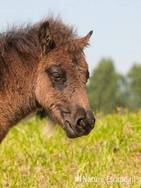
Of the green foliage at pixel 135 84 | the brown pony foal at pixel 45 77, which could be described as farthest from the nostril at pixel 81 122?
the green foliage at pixel 135 84

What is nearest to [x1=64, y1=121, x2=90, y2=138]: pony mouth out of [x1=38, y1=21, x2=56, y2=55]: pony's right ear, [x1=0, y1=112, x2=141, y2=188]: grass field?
[x1=0, y1=112, x2=141, y2=188]: grass field

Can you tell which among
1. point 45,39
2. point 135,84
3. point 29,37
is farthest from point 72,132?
point 135,84

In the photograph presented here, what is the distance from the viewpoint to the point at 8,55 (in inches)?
301

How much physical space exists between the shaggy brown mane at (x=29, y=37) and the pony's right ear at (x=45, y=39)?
0.07 m

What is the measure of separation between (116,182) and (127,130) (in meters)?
3.04

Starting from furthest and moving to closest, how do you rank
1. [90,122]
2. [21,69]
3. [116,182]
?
1. [116,182]
2. [21,69]
3. [90,122]

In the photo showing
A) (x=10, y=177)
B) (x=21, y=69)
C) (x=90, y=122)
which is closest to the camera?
(x=90, y=122)

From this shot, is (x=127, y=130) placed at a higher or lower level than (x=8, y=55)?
lower

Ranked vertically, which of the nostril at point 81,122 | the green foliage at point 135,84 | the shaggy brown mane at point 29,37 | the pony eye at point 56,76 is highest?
the shaggy brown mane at point 29,37

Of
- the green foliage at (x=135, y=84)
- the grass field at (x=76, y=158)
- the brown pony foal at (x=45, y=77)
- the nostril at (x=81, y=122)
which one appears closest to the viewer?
the nostril at (x=81, y=122)

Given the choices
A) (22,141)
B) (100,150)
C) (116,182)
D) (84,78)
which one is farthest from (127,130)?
(84,78)

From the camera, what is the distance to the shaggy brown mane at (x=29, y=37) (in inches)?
301

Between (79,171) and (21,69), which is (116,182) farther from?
(21,69)

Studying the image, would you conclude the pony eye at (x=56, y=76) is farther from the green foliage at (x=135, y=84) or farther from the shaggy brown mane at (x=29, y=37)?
the green foliage at (x=135, y=84)
